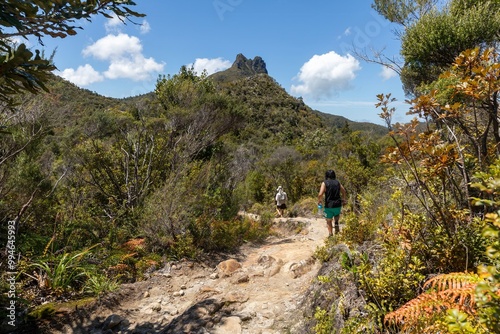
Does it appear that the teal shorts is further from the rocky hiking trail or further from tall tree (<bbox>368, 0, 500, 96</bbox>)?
tall tree (<bbox>368, 0, 500, 96</bbox>)

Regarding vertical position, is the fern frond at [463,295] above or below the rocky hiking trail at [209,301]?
above

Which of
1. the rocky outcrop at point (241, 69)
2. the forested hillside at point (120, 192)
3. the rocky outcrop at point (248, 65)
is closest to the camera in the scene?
the forested hillside at point (120, 192)

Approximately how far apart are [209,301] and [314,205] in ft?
32.6

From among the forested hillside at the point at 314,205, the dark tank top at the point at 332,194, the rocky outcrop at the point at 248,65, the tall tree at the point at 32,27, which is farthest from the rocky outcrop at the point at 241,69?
the tall tree at the point at 32,27

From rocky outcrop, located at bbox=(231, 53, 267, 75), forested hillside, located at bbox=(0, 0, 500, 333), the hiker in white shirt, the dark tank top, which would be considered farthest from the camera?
rocky outcrop, located at bbox=(231, 53, 267, 75)

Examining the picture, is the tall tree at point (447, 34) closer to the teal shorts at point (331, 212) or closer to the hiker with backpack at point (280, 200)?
Result: the teal shorts at point (331, 212)

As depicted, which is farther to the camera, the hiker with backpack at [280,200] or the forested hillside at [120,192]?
the hiker with backpack at [280,200]

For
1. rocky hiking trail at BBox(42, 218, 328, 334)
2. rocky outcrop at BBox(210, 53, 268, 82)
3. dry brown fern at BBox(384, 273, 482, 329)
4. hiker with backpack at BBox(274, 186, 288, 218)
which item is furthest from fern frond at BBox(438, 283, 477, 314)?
rocky outcrop at BBox(210, 53, 268, 82)

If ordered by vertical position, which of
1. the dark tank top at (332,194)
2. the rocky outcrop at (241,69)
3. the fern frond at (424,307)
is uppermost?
the rocky outcrop at (241,69)

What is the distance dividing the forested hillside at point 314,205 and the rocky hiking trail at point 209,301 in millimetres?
323

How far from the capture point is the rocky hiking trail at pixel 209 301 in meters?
3.78

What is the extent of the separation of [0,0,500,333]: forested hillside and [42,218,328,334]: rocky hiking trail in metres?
0.32

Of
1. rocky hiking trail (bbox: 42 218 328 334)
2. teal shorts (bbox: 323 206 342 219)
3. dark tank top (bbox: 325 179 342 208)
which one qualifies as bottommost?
rocky hiking trail (bbox: 42 218 328 334)

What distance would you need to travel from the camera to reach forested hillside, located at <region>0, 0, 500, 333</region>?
2.52 meters
